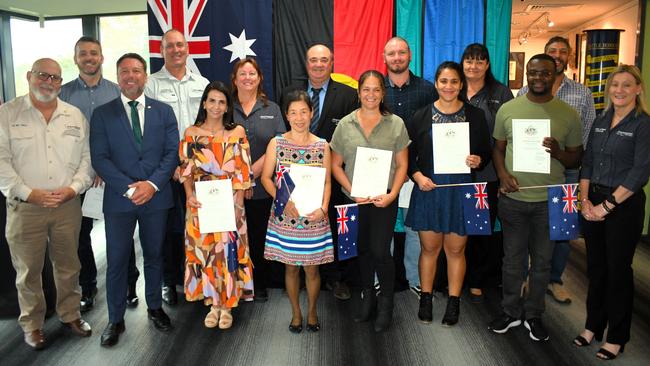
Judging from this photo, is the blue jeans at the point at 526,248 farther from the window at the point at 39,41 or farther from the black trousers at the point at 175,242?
the window at the point at 39,41

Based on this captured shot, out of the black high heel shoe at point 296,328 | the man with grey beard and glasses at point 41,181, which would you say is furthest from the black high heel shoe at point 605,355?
the man with grey beard and glasses at point 41,181

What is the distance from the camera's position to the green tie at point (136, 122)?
3049mm

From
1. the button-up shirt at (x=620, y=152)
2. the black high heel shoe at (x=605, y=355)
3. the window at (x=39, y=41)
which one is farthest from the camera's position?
the window at (x=39, y=41)

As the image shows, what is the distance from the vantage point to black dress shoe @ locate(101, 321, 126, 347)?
10.1ft

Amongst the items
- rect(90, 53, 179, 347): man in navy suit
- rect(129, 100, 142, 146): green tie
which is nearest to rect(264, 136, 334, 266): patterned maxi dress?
rect(90, 53, 179, 347): man in navy suit

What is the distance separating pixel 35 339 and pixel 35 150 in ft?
3.84

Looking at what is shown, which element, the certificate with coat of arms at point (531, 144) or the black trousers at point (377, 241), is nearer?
the certificate with coat of arms at point (531, 144)

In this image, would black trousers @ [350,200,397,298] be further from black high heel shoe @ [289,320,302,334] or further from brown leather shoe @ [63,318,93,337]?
brown leather shoe @ [63,318,93,337]

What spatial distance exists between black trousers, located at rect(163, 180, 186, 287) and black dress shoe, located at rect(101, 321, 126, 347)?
72cm

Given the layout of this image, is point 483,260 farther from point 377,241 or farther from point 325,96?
point 325,96

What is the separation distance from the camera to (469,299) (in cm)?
385

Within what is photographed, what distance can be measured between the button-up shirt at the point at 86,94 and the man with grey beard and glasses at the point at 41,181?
478 millimetres

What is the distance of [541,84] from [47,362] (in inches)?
131

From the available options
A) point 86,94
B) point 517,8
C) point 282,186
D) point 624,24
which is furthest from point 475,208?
point 624,24
